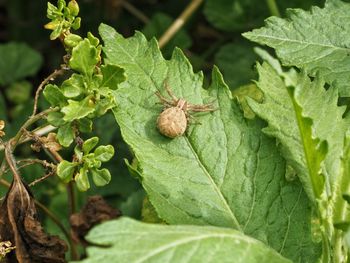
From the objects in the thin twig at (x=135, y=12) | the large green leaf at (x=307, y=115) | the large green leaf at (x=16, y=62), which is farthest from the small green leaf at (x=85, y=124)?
the thin twig at (x=135, y=12)

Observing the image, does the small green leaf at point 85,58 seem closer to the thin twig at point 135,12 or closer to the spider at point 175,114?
the spider at point 175,114

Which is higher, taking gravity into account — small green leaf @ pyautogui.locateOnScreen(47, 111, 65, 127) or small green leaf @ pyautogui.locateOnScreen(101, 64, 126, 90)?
small green leaf @ pyautogui.locateOnScreen(101, 64, 126, 90)

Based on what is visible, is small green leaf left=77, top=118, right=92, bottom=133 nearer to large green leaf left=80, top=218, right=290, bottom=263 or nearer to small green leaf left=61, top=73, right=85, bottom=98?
small green leaf left=61, top=73, right=85, bottom=98

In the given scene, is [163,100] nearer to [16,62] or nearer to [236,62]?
[236,62]

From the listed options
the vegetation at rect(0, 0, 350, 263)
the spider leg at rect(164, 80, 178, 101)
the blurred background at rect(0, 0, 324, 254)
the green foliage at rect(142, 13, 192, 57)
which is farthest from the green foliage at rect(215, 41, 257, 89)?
the spider leg at rect(164, 80, 178, 101)

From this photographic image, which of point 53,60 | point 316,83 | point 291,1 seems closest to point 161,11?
point 53,60

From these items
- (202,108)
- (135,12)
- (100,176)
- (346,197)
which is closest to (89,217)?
(100,176)
